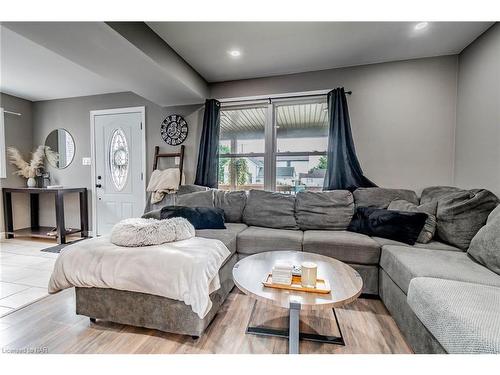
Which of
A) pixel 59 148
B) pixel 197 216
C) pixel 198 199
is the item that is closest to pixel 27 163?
pixel 59 148

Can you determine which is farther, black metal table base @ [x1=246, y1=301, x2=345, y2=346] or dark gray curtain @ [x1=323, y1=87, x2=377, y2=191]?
dark gray curtain @ [x1=323, y1=87, x2=377, y2=191]

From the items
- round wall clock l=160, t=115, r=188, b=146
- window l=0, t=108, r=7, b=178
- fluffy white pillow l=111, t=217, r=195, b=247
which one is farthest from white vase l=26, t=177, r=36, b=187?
fluffy white pillow l=111, t=217, r=195, b=247

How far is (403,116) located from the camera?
9.10 ft

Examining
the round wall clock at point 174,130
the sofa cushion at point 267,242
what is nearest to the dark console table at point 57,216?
the round wall clock at point 174,130

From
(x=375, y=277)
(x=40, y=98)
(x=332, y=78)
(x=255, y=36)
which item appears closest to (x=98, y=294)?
(x=375, y=277)

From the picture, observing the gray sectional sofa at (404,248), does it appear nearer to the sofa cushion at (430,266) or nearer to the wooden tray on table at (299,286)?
the sofa cushion at (430,266)

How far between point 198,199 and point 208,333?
158cm

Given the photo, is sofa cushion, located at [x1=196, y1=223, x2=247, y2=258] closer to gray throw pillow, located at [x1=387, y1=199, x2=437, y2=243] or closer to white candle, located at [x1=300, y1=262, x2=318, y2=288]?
white candle, located at [x1=300, y1=262, x2=318, y2=288]

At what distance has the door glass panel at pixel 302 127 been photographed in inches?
122

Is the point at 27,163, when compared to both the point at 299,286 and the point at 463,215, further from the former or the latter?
the point at 463,215

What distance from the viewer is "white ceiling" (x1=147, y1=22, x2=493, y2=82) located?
2.12m

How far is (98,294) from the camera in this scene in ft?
5.29

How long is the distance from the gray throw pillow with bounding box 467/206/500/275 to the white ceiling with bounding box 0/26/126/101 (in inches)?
166
